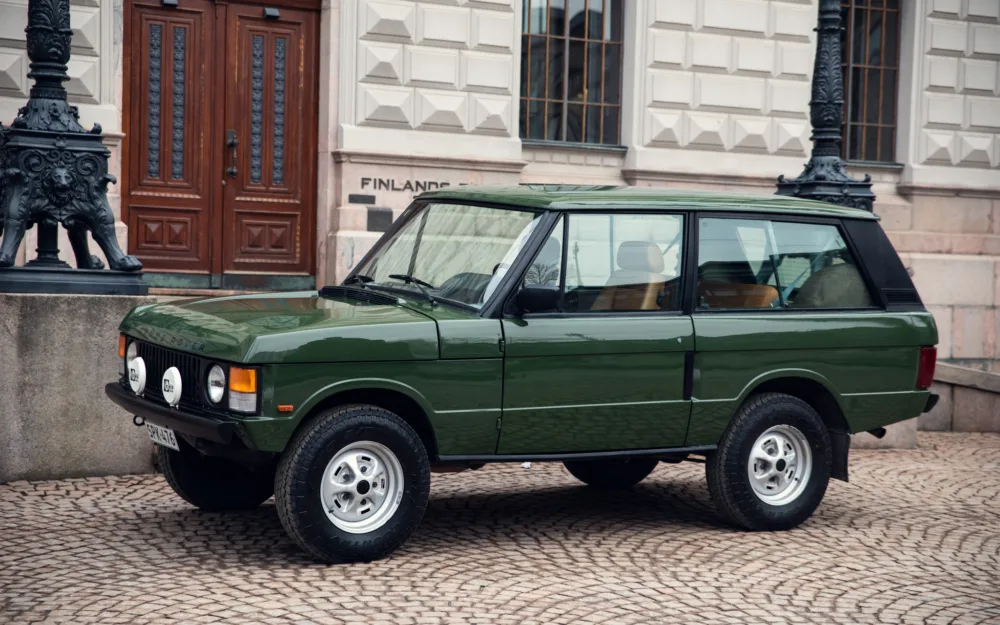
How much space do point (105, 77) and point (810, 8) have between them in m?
8.66

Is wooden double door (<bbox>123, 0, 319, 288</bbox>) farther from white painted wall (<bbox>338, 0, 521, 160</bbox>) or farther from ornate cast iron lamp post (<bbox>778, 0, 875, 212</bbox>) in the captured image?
ornate cast iron lamp post (<bbox>778, 0, 875, 212</bbox>)

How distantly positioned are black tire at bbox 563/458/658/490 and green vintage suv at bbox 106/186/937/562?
3.63 feet

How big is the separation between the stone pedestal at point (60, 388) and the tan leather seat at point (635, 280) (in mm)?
3408

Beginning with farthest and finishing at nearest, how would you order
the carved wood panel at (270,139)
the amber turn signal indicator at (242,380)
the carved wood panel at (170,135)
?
the carved wood panel at (270,139) → the carved wood panel at (170,135) → the amber turn signal indicator at (242,380)

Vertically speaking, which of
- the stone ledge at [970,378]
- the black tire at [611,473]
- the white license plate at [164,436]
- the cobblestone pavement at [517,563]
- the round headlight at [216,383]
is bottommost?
the cobblestone pavement at [517,563]

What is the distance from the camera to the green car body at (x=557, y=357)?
22.1ft

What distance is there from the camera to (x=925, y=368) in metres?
8.50

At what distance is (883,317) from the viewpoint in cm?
835

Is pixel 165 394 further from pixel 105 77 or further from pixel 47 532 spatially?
pixel 105 77

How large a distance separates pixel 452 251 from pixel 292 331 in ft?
4.45

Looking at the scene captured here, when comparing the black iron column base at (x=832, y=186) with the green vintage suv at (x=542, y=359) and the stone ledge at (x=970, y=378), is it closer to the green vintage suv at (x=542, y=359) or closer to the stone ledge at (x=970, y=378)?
the stone ledge at (x=970, y=378)

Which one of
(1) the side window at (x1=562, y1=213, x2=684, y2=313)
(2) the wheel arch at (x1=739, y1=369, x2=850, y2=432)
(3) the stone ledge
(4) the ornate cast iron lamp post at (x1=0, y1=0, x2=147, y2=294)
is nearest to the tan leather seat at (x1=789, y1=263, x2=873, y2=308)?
(2) the wheel arch at (x1=739, y1=369, x2=850, y2=432)

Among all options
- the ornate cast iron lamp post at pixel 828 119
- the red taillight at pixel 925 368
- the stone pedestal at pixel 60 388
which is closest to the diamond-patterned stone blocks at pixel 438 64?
the ornate cast iron lamp post at pixel 828 119

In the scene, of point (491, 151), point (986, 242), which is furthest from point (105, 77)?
point (986, 242)
